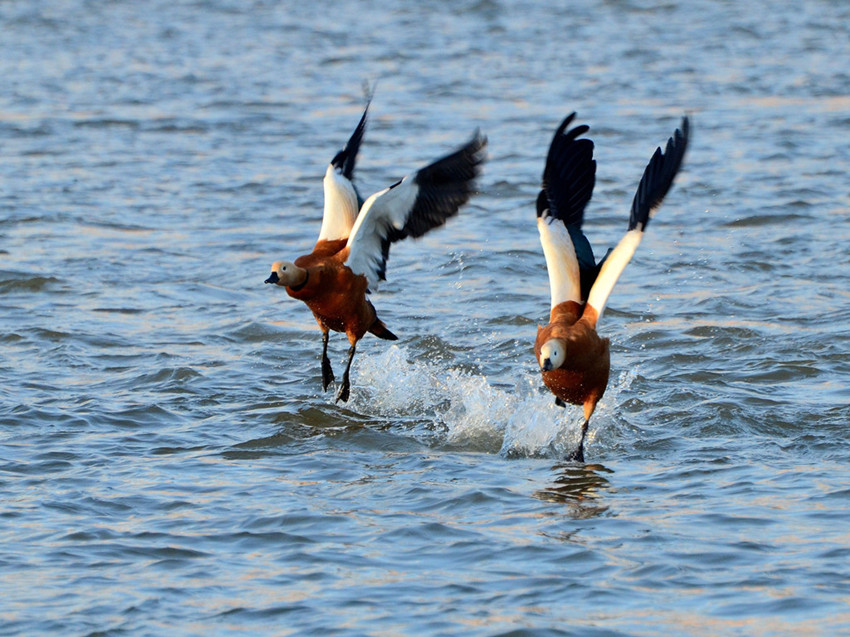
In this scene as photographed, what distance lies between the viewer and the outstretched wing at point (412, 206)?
7.94 m

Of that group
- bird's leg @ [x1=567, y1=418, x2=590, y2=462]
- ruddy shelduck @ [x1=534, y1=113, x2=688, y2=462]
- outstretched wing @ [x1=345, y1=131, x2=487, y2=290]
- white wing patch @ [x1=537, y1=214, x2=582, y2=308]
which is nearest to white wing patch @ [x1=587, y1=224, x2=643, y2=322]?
ruddy shelduck @ [x1=534, y1=113, x2=688, y2=462]

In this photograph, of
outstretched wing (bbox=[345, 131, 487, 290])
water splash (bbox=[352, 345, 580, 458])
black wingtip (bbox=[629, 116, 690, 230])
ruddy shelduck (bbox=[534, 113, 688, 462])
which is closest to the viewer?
black wingtip (bbox=[629, 116, 690, 230])

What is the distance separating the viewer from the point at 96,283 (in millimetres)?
10984

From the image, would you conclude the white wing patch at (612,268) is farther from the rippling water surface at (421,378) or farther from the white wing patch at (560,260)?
the rippling water surface at (421,378)

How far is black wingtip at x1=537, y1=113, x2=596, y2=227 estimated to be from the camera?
714 cm

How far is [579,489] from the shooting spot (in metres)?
6.64

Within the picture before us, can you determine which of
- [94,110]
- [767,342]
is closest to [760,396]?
[767,342]

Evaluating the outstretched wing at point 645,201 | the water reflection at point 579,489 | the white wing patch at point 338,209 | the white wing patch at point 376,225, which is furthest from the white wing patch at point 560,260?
the white wing patch at point 338,209

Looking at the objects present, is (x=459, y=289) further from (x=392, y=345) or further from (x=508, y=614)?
(x=508, y=614)

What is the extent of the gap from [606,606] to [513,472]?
182 cm

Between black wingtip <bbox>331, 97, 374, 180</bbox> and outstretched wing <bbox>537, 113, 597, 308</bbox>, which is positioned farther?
black wingtip <bbox>331, 97, 374, 180</bbox>

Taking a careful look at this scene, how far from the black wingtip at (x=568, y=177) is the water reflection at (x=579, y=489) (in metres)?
1.32

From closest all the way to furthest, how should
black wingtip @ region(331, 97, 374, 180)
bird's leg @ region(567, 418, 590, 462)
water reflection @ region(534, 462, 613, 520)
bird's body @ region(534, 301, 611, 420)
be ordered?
1. water reflection @ region(534, 462, 613, 520)
2. bird's body @ region(534, 301, 611, 420)
3. bird's leg @ region(567, 418, 590, 462)
4. black wingtip @ region(331, 97, 374, 180)

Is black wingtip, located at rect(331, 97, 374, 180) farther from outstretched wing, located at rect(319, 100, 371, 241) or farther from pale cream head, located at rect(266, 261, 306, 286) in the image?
pale cream head, located at rect(266, 261, 306, 286)
